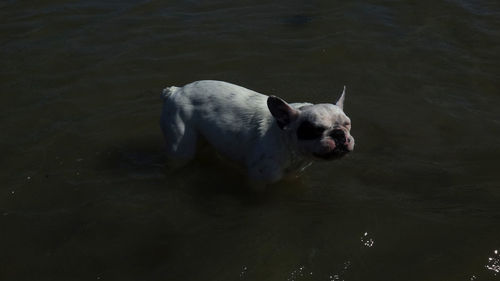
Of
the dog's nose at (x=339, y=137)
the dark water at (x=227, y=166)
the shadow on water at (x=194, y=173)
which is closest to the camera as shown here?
the dog's nose at (x=339, y=137)

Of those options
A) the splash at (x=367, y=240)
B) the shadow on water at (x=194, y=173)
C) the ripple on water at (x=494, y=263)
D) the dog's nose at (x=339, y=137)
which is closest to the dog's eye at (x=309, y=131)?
the dog's nose at (x=339, y=137)

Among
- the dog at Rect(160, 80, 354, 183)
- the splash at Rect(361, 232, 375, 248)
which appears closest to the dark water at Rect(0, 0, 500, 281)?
the splash at Rect(361, 232, 375, 248)

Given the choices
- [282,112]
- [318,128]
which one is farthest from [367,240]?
[282,112]

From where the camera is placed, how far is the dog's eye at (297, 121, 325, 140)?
579 centimetres

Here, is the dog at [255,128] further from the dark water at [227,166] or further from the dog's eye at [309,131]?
the dark water at [227,166]

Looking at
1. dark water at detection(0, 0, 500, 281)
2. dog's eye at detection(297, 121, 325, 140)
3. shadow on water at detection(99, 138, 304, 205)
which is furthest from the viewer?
shadow on water at detection(99, 138, 304, 205)

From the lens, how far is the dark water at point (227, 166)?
19.3 feet

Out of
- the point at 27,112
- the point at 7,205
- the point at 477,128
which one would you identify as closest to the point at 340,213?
the point at 477,128

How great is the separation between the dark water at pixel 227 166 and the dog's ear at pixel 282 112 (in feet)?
4.12

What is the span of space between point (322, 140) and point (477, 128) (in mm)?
3515

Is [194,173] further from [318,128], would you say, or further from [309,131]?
[318,128]

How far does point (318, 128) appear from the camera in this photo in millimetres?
5773

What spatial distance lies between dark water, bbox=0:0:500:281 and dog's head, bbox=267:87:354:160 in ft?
3.51

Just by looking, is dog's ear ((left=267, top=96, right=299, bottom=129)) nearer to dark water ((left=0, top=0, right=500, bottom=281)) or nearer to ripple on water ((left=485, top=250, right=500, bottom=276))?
dark water ((left=0, top=0, right=500, bottom=281))
